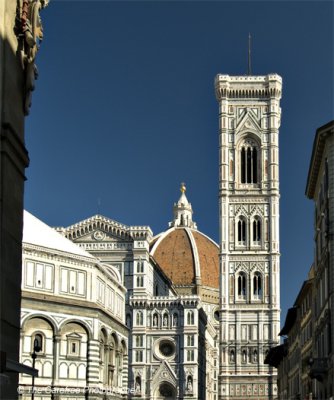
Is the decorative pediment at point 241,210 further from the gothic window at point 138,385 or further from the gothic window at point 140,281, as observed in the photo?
the gothic window at point 138,385

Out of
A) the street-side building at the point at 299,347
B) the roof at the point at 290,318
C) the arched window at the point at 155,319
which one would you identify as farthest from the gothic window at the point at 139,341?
the roof at the point at 290,318

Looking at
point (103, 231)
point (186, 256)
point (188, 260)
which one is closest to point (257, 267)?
point (103, 231)

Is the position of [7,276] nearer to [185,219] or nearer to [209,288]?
[209,288]

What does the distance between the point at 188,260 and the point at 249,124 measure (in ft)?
159

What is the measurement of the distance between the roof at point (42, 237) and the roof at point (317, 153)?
50.2 ft

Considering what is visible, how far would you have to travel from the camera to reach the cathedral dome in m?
149

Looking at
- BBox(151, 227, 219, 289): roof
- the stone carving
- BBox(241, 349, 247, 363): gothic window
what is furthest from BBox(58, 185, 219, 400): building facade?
the stone carving

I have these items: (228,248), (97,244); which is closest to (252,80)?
(228,248)

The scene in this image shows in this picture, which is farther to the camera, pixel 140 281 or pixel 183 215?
pixel 183 215

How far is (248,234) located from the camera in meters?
102

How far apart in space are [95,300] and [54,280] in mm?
3322

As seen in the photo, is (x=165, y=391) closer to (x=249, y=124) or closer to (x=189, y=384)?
(x=189, y=384)

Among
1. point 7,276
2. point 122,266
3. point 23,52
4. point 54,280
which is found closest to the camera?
point 7,276

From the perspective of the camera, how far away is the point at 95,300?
52562 millimetres
